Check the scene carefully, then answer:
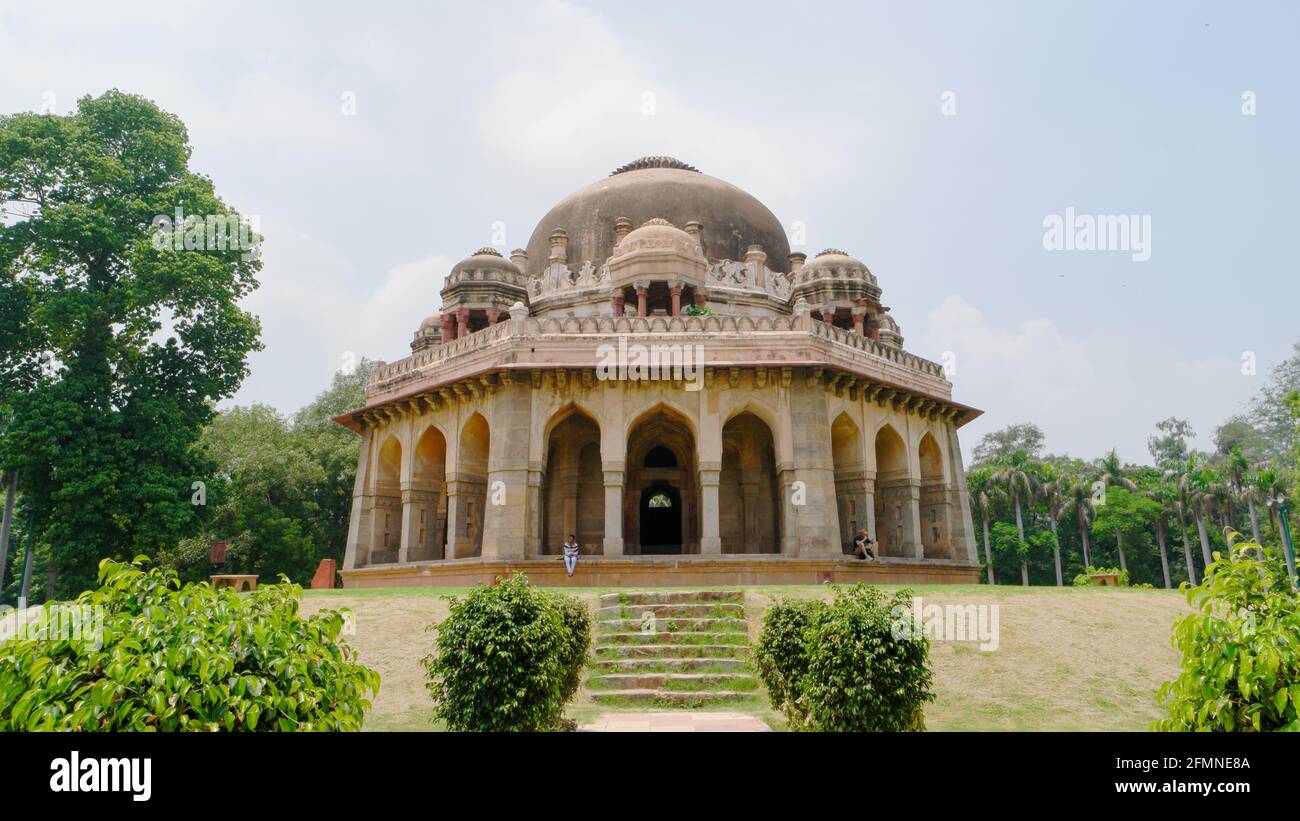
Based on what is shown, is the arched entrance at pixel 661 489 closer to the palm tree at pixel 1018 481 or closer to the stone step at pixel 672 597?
the stone step at pixel 672 597

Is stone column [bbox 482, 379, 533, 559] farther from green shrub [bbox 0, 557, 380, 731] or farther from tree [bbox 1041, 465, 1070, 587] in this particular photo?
tree [bbox 1041, 465, 1070, 587]

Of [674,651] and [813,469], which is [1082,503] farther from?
[674,651]

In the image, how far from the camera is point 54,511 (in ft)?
63.8

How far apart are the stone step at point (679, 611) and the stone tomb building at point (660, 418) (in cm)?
494

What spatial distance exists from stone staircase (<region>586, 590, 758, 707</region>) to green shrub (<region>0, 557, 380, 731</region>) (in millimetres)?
6364

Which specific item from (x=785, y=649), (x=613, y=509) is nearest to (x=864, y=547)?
(x=613, y=509)

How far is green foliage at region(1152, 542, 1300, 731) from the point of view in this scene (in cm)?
350

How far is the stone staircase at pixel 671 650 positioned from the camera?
9727 millimetres

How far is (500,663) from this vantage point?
6.94 meters

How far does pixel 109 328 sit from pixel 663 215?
14.9 meters

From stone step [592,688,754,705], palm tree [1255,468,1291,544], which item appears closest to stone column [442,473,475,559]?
stone step [592,688,754,705]
